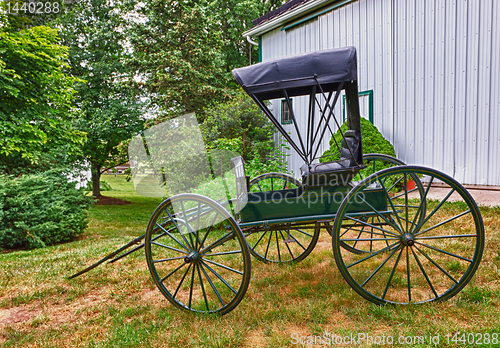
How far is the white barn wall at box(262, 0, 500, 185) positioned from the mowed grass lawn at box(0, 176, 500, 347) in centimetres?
375

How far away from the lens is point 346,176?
3.03 meters

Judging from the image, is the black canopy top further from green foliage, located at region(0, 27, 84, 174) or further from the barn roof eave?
the barn roof eave

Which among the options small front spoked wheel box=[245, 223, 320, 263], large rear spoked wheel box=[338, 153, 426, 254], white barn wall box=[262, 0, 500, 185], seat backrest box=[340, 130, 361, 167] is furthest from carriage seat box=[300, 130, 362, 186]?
white barn wall box=[262, 0, 500, 185]

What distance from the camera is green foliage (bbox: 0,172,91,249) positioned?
7.00 meters

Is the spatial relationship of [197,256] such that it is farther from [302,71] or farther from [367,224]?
[302,71]

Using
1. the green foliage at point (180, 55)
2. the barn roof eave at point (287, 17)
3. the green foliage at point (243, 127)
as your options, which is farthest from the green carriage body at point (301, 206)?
the green foliage at point (180, 55)

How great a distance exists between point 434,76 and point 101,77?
14936 mm

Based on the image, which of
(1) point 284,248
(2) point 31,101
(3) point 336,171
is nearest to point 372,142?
(1) point 284,248

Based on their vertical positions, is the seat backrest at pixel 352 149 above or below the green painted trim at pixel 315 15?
below

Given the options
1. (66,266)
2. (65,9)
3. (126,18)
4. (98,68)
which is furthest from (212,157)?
(65,9)

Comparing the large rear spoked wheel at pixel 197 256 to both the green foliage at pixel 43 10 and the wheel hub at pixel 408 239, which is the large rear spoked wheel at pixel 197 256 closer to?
the wheel hub at pixel 408 239

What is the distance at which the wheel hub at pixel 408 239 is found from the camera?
2713 millimetres

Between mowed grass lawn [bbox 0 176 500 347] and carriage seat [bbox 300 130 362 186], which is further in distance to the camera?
carriage seat [bbox 300 130 362 186]

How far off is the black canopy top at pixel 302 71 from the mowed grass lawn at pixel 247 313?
1.93 m
